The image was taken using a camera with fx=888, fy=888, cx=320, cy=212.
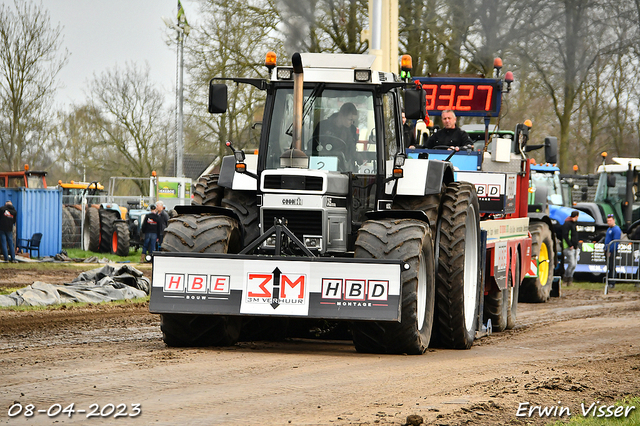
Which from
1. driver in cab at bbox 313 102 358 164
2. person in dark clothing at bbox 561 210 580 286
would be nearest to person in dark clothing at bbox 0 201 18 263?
person in dark clothing at bbox 561 210 580 286

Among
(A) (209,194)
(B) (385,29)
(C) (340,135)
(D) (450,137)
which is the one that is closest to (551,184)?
(B) (385,29)

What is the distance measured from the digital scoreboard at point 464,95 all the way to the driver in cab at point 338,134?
17.9ft

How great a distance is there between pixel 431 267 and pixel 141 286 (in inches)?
368

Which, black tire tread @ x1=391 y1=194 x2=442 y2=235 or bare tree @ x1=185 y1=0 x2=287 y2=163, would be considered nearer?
black tire tread @ x1=391 y1=194 x2=442 y2=235

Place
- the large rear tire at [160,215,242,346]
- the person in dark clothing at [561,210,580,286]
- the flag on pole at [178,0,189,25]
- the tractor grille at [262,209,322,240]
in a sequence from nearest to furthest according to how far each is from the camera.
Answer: the large rear tire at [160,215,242,346] → the tractor grille at [262,209,322,240] → the person in dark clothing at [561,210,580,286] → the flag on pole at [178,0,189,25]

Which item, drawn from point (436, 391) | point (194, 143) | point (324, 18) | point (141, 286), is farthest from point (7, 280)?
point (194, 143)

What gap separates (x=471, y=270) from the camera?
10.3 m

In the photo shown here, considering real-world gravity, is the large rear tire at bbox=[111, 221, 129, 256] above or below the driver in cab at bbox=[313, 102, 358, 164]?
below

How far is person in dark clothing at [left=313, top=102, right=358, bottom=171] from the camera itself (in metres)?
8.80

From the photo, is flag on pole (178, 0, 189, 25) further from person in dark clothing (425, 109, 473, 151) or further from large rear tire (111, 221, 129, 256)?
person in dark clothing (425, 109, 473, 151)

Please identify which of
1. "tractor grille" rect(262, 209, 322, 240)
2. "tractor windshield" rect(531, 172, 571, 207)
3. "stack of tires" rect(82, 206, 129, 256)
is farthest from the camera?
"stack of tires" rect(82, 206, 129, 256)

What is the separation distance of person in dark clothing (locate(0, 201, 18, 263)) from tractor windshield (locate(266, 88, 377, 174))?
17356 mm

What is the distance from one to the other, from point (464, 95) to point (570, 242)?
978 cm

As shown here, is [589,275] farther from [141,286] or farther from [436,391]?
[436,391]
